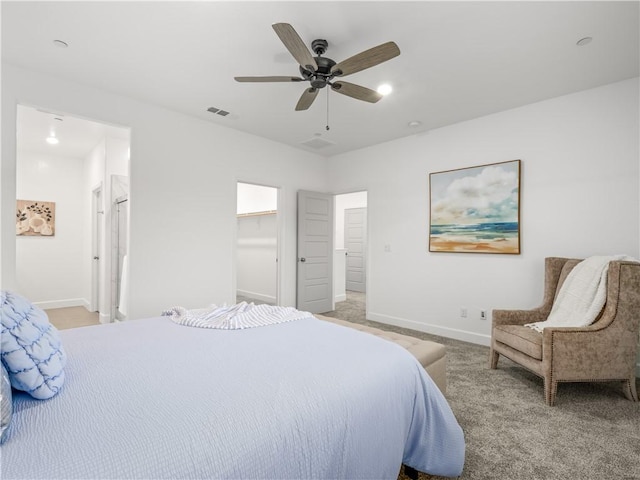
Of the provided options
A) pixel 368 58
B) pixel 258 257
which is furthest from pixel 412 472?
pixel 258 257

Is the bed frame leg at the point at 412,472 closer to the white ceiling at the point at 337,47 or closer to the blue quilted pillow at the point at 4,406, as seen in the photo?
the blue quilted pillow at the point at 4,406

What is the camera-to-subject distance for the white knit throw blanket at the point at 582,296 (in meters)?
2.42

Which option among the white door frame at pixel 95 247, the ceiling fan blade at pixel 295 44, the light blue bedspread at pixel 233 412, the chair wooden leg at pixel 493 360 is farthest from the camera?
the white door frame at pixel 95 247

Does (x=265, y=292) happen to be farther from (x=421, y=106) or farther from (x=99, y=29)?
(x=99, y=29)

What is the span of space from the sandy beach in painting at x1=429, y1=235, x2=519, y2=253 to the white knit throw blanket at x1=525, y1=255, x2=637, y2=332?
2.36ft

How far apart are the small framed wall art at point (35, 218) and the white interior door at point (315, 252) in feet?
14.1

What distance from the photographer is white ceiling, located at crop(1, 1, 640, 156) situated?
6.68ft

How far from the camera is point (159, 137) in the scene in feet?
11.6

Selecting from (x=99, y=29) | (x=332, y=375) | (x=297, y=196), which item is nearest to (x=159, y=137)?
(x=99, y=29)

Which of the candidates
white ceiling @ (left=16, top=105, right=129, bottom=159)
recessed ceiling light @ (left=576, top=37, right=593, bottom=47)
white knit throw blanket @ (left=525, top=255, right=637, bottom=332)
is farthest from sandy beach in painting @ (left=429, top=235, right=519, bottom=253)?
white ceiling @ (left=16, top=105, right=129, bottom=159)

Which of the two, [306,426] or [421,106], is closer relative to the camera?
[306,426]

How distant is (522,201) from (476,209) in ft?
1.55

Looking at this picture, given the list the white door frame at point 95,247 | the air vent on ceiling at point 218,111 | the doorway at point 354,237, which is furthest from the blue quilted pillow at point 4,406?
the doorway at point 354,237

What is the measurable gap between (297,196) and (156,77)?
253 centimetres
